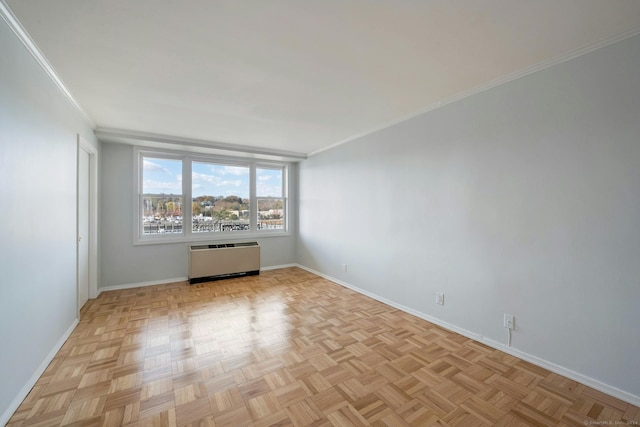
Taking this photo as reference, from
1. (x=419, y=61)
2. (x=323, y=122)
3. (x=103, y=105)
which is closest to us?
(x=419, y=61)

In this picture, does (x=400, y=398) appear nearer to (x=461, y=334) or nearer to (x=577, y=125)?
(x=461, y=334)

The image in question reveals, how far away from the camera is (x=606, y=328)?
188cm

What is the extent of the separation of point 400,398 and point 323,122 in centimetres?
307

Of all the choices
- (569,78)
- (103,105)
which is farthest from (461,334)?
(103,105)

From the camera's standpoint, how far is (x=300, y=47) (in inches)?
75.5

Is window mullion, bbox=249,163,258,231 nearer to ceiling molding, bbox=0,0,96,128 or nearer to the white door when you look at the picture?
the white door

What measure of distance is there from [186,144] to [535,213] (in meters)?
4.62

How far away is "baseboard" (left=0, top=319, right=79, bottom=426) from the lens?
5.21 ft

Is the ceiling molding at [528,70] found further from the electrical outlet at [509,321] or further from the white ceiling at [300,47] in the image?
the electrical outlet at [509,321]

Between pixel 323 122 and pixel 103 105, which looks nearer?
pixel 103 105

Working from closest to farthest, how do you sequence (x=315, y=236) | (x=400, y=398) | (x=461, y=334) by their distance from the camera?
(x=400, y=398), (x=461, y=334), (x=315, y=236)

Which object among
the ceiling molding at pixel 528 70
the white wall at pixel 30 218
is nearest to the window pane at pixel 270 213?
the ceiling molding at pixel 528 70

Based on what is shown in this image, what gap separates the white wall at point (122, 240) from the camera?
414 cm

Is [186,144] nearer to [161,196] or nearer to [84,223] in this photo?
[161,196]
